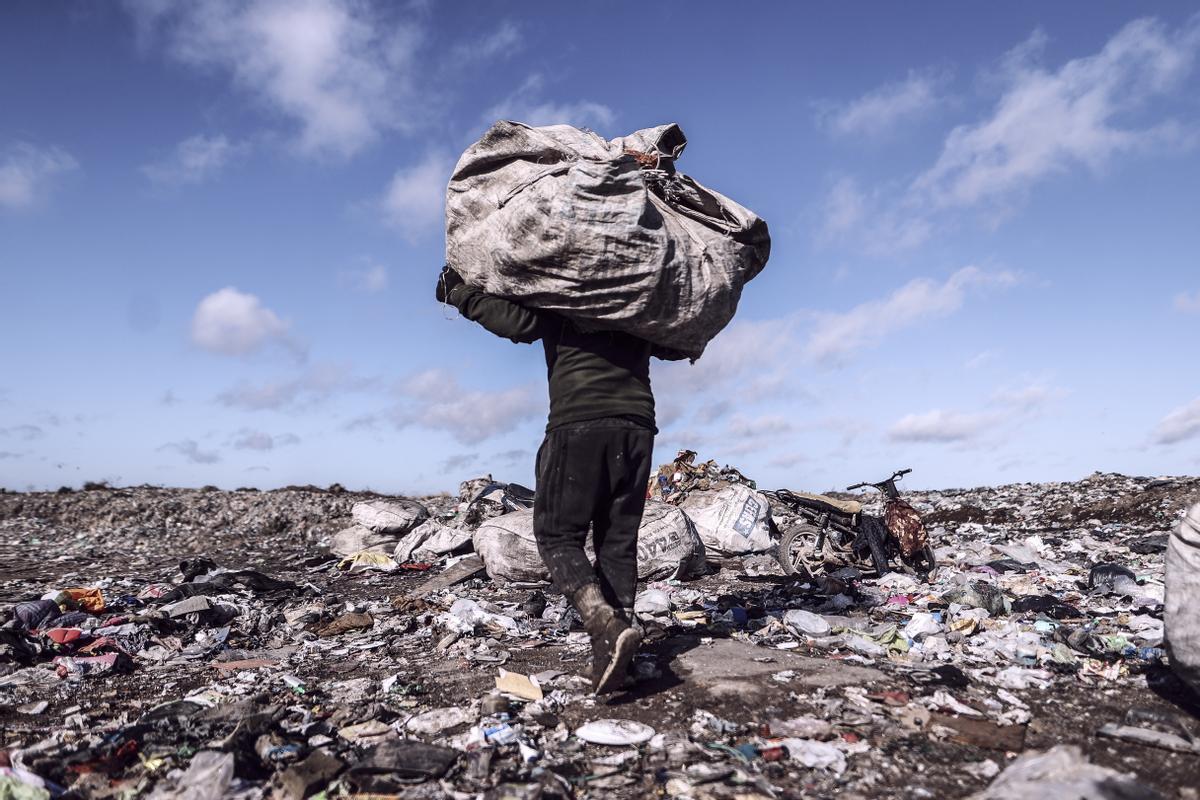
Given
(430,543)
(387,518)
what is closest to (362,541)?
(387,518)

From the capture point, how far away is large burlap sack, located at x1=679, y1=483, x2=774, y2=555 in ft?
22.7

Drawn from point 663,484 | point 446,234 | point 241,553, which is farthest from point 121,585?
point 446,234

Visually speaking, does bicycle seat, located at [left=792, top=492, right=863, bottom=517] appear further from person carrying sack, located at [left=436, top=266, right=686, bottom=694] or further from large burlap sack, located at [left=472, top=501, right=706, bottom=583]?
person carrying sack, located at [left=436, top=266, right=686, bottom=694]

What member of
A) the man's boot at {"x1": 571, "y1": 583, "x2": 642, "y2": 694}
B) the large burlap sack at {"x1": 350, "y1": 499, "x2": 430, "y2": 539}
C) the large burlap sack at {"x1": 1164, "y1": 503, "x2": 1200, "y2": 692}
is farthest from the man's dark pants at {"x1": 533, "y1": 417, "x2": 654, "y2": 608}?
the large burlap sack at {"x1": 350, "y1": 499, "x2": 430, "y2": 539}

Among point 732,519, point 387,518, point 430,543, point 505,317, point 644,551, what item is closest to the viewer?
point 505,317

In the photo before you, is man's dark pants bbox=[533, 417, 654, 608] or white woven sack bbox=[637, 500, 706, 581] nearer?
man's dark pants bbox=[533, 417, 654, 608]

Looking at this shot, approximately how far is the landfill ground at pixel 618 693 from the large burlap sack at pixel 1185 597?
20 centimetres

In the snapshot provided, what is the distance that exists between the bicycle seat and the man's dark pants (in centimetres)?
367

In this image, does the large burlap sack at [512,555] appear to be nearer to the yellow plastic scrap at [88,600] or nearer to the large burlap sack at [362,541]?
the large burlap sack at [362,541]

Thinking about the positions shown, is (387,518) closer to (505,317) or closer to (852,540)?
(852,540)

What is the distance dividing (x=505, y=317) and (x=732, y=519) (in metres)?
4.67

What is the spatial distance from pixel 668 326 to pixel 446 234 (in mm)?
1046

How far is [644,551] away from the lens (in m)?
5.80

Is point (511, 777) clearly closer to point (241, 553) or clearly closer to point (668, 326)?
point (668, 326)
